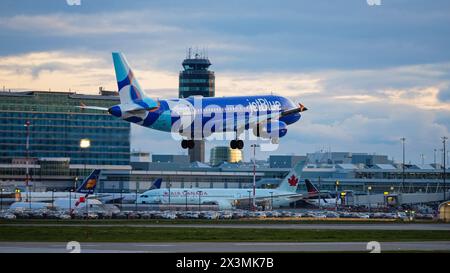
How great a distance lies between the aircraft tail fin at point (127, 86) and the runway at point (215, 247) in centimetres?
2211

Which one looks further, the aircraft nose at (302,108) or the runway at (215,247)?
the aircraft nose at (302,108)

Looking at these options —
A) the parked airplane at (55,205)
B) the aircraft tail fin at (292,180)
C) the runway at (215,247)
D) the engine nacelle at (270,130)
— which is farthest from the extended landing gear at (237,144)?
the aircraft tail fin at (292,180)

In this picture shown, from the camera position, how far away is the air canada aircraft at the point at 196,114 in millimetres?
97062

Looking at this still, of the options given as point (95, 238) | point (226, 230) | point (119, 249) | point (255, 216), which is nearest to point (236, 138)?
point (226, 230)

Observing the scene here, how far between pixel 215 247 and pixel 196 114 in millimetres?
27395

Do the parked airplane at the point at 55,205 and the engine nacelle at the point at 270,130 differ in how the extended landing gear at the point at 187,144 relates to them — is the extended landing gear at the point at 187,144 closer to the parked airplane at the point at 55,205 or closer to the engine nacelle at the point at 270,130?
the engine nacelle at the point at 270,130

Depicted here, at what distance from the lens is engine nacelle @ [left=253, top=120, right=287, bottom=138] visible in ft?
340

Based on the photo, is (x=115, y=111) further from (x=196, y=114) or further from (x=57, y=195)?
(x=57, y=195)

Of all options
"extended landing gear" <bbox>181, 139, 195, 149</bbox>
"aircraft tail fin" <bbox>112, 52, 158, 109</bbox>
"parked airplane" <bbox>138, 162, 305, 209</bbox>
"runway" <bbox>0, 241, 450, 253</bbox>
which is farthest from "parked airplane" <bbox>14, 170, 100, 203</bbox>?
"runway" <bbox>0, 241, 450, 253</bbox>

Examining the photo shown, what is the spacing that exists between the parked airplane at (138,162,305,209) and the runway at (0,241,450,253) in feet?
338

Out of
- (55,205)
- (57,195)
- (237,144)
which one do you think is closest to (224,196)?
(57,195)
